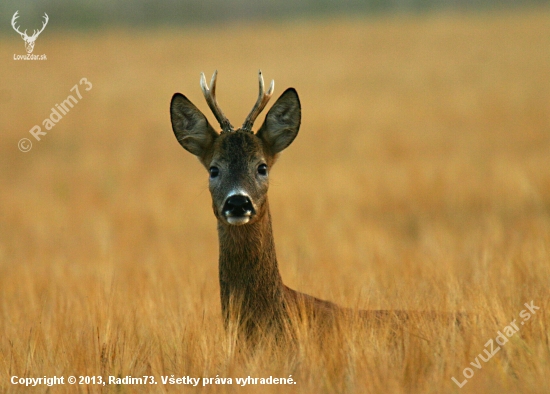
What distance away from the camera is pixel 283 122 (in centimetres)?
618

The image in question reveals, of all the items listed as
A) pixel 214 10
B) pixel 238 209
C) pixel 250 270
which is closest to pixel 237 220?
pixel 238 209

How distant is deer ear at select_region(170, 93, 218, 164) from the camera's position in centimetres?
617

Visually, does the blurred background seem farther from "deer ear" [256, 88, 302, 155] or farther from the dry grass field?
"deer ear" [256, 88, 302, 155]

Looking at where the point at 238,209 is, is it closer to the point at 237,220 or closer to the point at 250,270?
the point at 237,220

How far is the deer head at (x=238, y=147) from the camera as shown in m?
5.52

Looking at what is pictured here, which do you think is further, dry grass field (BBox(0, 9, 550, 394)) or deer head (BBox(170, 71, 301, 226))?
deer head (BBox(170, 71, 301, 226))

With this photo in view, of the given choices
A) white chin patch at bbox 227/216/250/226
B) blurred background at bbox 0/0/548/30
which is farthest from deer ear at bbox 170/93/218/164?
blurred background at bbox 0/0/548/30

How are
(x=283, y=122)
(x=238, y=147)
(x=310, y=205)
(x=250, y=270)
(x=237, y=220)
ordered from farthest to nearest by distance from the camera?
(x=310, y=205) < (x=283, y=122) < (x=238, y=147) < (x=250, y=270) < (x=237, y=220)

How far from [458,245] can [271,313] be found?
6.65m

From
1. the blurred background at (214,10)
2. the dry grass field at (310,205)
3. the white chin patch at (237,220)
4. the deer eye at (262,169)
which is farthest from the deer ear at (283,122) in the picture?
the blurred background at (214,10)

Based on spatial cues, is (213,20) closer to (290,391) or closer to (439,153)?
(439,153)

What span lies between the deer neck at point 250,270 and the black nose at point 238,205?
0.27 m

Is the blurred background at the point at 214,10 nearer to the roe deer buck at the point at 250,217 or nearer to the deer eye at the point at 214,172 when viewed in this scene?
the roe deer buck at the point at 250,217

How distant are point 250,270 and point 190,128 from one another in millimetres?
1239
